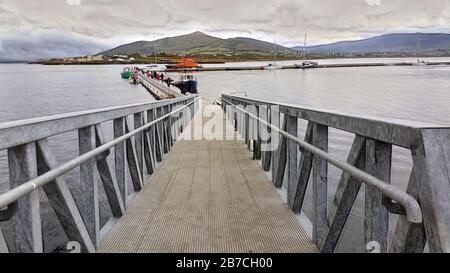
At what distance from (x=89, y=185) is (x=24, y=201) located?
1073 millimetres

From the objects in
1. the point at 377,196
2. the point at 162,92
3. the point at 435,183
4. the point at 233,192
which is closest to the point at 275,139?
the point at 233,192

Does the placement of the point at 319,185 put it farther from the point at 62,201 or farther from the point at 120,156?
the point at 120,156

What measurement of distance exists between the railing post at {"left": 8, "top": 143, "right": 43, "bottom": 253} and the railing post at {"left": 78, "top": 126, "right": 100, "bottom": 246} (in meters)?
0.97

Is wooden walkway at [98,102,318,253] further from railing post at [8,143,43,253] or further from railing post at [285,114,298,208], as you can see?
railing post at [8,143,43,253]

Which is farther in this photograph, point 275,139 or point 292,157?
point 275,139

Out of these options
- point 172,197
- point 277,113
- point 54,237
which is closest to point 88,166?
point 172,197

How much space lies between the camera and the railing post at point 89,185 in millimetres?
3113

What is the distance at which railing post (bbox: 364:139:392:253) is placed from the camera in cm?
212

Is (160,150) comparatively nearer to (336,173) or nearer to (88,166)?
(88,166)

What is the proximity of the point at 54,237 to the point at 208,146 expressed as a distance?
11.5 feet

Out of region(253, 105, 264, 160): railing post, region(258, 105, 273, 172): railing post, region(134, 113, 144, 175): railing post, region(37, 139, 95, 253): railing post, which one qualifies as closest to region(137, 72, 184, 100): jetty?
region(253, 105, 264, 160): railing post

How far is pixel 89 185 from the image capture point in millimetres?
3143

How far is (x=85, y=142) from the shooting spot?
10.2ft

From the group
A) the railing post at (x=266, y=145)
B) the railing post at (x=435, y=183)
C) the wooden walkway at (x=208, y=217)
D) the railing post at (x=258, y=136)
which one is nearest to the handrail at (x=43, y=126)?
the wooden walkway at (x=208, y=217)
